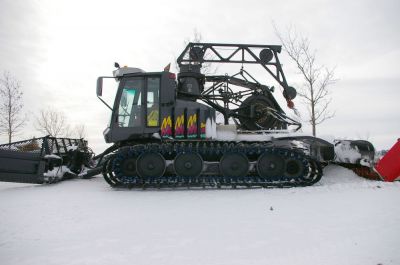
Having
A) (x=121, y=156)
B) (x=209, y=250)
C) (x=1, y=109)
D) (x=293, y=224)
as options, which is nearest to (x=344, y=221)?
(x=293, y=224)

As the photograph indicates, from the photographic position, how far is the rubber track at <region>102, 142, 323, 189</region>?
7.91 m

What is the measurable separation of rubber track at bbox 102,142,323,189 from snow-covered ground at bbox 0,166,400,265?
1.24 m

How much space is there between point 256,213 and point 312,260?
2.00 meters

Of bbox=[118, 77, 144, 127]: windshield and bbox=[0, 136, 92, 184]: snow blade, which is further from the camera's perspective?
Answer: bbox=[0, 136, 92, 184]: snow blade

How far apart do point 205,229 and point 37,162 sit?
7.01 metres

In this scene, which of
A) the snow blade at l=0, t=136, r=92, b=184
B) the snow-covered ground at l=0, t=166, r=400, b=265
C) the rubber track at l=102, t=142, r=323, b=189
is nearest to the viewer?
the snow-covered ground at l=0, t=166, r=400, b=265

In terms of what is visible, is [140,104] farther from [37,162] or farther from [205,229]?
[205,229]

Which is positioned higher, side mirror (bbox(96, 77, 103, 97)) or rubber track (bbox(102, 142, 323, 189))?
side mirror (bbox(96, 77, 103, 97))

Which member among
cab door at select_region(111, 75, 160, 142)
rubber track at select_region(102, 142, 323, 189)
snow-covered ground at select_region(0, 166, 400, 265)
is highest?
cab door at select_region(111, 75, 160, 142)

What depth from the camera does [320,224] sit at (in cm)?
407

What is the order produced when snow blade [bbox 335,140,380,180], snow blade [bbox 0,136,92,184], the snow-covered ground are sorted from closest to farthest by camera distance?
the snow-covered ground, snow blade [bbox 335,140,380,180], snow blade [bbox 0,136,92,184]

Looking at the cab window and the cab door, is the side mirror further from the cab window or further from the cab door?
the cab window

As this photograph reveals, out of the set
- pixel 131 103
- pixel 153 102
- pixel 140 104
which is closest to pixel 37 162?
pixel 131 103

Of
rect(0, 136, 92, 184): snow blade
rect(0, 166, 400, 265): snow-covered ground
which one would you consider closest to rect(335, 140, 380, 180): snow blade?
rect(0, 166, 400, 265): snow-covered ground
